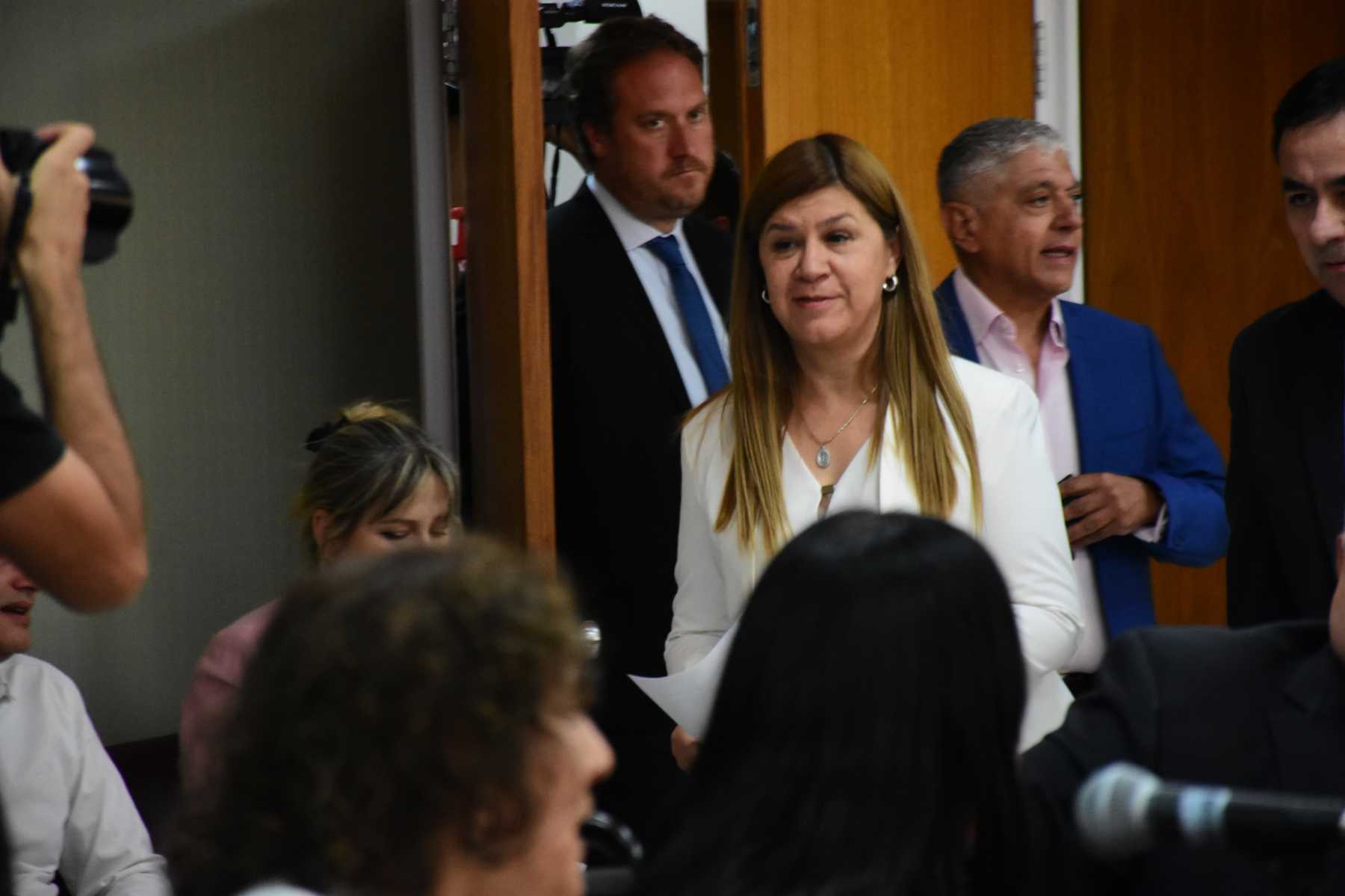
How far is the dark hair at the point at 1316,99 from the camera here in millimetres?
2520

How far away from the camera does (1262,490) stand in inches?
100

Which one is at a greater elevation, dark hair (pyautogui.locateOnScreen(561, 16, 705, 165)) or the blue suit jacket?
dark hair (pyautogui.locateOnScreen(561, 16, 705, 165))

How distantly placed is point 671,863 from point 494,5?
71.4 inches

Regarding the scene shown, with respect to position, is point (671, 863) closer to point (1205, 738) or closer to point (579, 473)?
point (1205, 738)

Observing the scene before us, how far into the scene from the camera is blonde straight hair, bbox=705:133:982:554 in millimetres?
2381

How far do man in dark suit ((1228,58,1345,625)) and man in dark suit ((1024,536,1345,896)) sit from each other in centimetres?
75

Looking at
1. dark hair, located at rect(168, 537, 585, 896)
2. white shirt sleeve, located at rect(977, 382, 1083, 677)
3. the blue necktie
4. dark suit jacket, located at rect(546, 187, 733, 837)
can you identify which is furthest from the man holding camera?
the blue necktie

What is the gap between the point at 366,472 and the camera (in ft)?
8.93

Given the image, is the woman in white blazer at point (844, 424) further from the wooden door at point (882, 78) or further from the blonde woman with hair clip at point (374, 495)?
the wooden door at point (882, 78)

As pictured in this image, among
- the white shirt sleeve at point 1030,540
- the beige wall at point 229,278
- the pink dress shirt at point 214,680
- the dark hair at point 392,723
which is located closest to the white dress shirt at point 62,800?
the pink dress shirt at point 214,680

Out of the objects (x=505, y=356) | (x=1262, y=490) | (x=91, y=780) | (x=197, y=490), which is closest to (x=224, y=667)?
(x=91, y=780)

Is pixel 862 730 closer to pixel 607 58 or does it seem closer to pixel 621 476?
pixel 621 476

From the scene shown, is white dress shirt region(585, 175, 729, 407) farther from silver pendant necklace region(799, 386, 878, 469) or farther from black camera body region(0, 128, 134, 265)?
black camera body region(0, 128, 134, 265)

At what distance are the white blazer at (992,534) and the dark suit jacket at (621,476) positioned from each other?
16.8 inches
